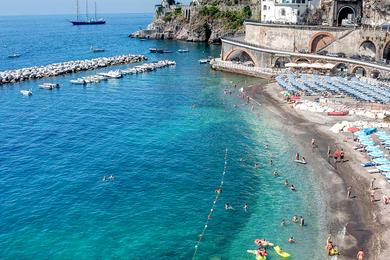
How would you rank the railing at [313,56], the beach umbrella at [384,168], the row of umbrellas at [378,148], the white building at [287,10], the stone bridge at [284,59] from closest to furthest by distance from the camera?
the beach umbrella at [384,168] < the row of umbrellas at [378,148] < the railing at [313,56] < the stone bridge at [284,59] < the white building at [287,10]

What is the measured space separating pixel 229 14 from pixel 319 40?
6745 cm

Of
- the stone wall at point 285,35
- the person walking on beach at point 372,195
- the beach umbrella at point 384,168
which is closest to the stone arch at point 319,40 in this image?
the stone wall at point 285,35

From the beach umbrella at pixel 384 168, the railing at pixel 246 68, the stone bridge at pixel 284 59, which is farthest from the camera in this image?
the railing at pixel 246 68

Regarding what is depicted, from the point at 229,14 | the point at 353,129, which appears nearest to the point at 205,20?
the point at 229,14

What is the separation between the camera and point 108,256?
34188 mm

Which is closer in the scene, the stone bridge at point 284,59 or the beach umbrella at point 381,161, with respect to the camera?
the beach umbrella at point 381,161

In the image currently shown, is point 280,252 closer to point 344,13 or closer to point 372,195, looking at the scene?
point 372,195

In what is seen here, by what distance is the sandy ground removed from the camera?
35.5 meters

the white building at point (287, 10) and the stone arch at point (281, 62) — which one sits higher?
the white building at point (287, 10)

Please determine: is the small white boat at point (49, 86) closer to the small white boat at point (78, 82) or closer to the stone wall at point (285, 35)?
the small white boat at point (78, 82)

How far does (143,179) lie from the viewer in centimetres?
4781

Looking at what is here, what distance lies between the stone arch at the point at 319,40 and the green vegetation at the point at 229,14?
196ft

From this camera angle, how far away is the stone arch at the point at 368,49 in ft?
295

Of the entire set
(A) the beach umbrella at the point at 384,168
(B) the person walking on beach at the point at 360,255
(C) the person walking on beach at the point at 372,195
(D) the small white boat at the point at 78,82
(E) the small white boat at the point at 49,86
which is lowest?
(B) the person walking on beach at the point at 360,255
